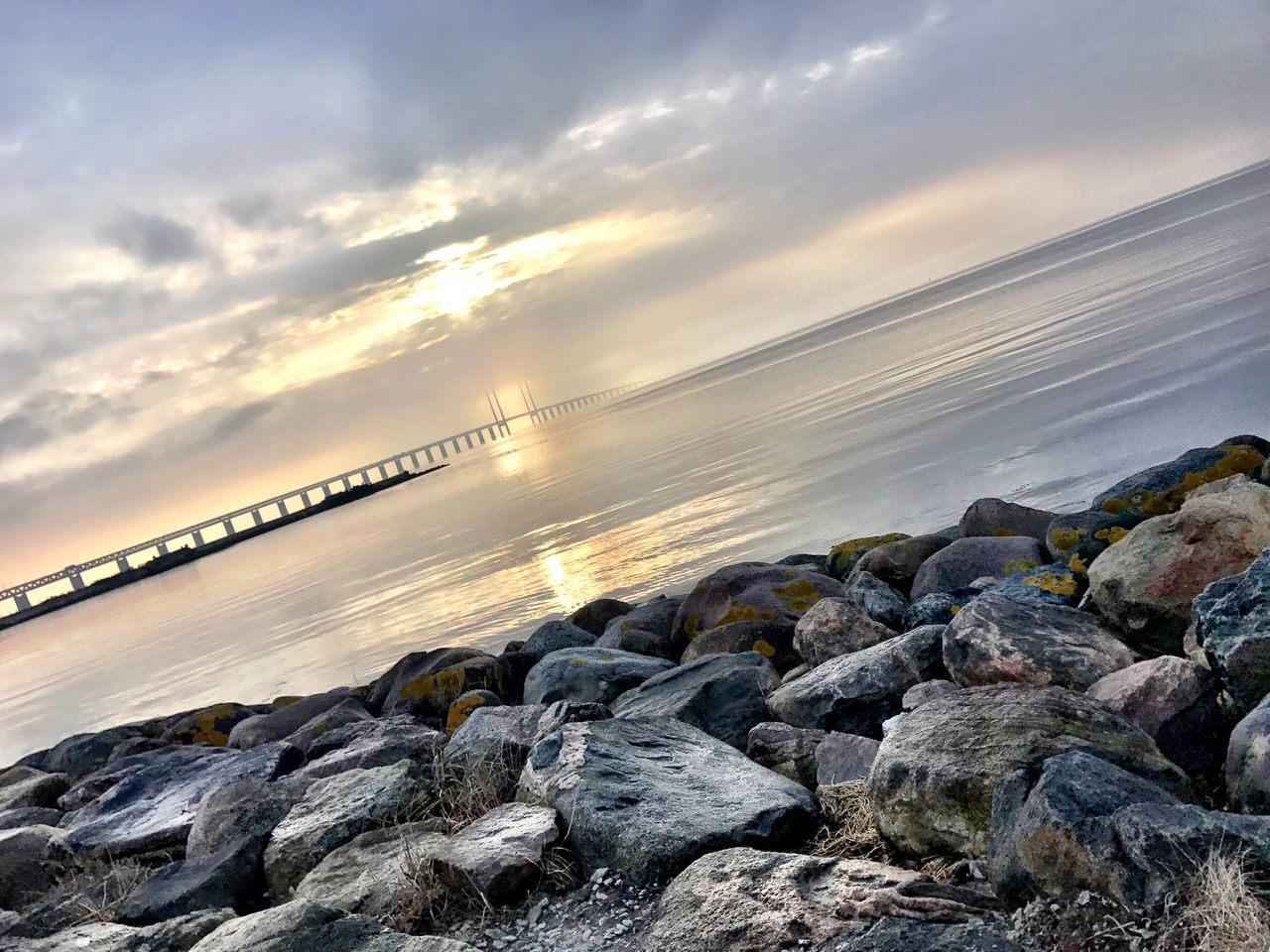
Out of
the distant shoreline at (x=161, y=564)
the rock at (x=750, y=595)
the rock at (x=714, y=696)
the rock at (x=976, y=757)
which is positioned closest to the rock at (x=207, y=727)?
the rock at (x=750, y=595)

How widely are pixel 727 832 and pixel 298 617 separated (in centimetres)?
2028

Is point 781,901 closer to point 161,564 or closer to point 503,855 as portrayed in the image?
point 503,855

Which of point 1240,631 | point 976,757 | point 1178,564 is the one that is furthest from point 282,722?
point 1240,631

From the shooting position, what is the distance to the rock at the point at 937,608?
6.51m

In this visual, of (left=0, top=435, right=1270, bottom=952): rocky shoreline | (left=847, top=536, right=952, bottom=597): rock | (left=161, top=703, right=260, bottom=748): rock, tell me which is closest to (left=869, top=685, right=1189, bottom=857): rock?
(left=0, top=435, right=1270, bottom=952): rocky shoreline

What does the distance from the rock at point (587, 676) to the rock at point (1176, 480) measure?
393 centimetres

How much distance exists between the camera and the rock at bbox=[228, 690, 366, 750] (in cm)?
983

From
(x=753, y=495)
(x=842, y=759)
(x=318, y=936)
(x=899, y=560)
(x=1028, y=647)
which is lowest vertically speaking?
(x=753, y=495)

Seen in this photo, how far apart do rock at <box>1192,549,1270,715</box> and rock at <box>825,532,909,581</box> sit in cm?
581

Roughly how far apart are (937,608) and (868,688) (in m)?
1.84

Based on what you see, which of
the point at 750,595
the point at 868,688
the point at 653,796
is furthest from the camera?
the point at 750,595

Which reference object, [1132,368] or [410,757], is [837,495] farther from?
[410,757]

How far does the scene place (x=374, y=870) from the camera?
417 cm

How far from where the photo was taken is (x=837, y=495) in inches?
606
